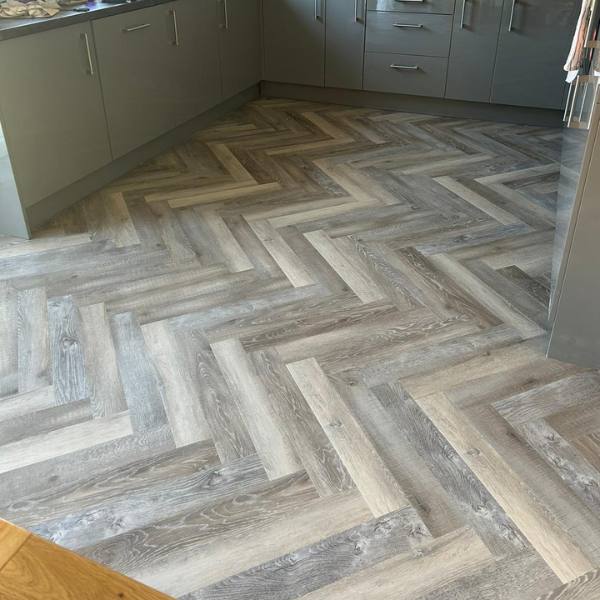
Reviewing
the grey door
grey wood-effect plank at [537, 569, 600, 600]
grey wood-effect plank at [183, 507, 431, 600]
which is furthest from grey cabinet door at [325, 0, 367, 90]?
grey wood-effect plank at [537, 569, 600, 600]

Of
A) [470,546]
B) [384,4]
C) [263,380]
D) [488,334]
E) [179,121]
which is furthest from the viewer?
[384,4]

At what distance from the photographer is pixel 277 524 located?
1.60 m

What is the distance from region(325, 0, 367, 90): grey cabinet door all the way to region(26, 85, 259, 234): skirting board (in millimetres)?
654

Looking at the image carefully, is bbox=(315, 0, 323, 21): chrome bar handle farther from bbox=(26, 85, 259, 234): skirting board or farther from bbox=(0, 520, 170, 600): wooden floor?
bbox=(0, 520, 170, 600): wooden floor

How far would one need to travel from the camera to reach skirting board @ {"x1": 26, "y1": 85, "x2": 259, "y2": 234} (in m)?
3.04

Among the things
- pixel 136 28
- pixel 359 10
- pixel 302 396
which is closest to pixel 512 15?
pixel 359 10

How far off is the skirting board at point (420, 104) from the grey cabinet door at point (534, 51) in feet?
0.40

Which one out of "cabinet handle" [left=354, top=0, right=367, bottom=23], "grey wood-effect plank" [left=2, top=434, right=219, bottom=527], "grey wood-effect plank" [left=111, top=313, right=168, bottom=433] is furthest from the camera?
"cabinet handle" [left=354, top=0, right=367, bottom=23]

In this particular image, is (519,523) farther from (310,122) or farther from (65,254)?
(310,122)

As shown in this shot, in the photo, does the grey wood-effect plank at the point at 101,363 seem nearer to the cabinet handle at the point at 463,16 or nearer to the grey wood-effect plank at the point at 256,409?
the grey wood-effect plank at the point at 256,409

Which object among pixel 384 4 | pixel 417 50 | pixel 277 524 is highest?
pixel 384 4

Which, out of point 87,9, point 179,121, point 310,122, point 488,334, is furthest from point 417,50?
point 488,334

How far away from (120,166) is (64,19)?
872mm

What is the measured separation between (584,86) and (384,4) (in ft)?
7.76
